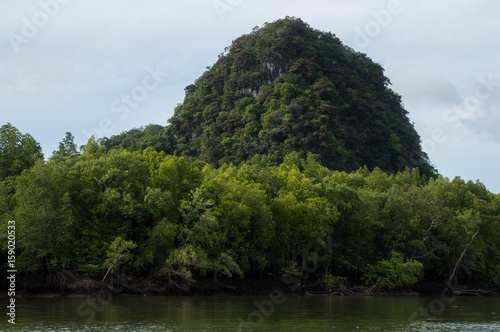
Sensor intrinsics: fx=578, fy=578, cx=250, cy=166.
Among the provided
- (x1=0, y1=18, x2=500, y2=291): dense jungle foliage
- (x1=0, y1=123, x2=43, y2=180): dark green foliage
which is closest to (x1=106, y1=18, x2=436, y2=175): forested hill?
(x1=0, y1=18, x2=500, y2=291): dense jungle foliage

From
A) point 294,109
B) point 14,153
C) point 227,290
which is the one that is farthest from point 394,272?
point 294,109

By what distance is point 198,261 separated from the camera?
4644 cm

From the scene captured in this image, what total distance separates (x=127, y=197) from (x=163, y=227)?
3.84 metres

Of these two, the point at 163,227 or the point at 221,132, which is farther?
the point at 221,132

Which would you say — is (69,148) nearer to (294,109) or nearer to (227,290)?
(227,290)

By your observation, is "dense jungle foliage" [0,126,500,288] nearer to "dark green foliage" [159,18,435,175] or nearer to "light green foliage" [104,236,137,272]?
"light green foliage" [104,236,137,272]

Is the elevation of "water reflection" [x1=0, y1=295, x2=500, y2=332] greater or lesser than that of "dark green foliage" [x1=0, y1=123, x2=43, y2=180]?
lesser

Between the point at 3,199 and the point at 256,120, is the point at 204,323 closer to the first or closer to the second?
the point at 3,199

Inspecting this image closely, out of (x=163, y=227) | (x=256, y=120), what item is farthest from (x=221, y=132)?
(x=163, y=227)

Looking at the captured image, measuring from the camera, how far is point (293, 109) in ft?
385

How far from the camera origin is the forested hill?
11400cm

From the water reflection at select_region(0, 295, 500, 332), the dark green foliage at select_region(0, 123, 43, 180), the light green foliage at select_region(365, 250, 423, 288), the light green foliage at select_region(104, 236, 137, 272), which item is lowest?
the water reflection at select_region(0, 295, 500, 332)

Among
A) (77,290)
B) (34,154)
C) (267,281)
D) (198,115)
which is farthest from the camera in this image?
(198,115)

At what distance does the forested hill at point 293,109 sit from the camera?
114m
